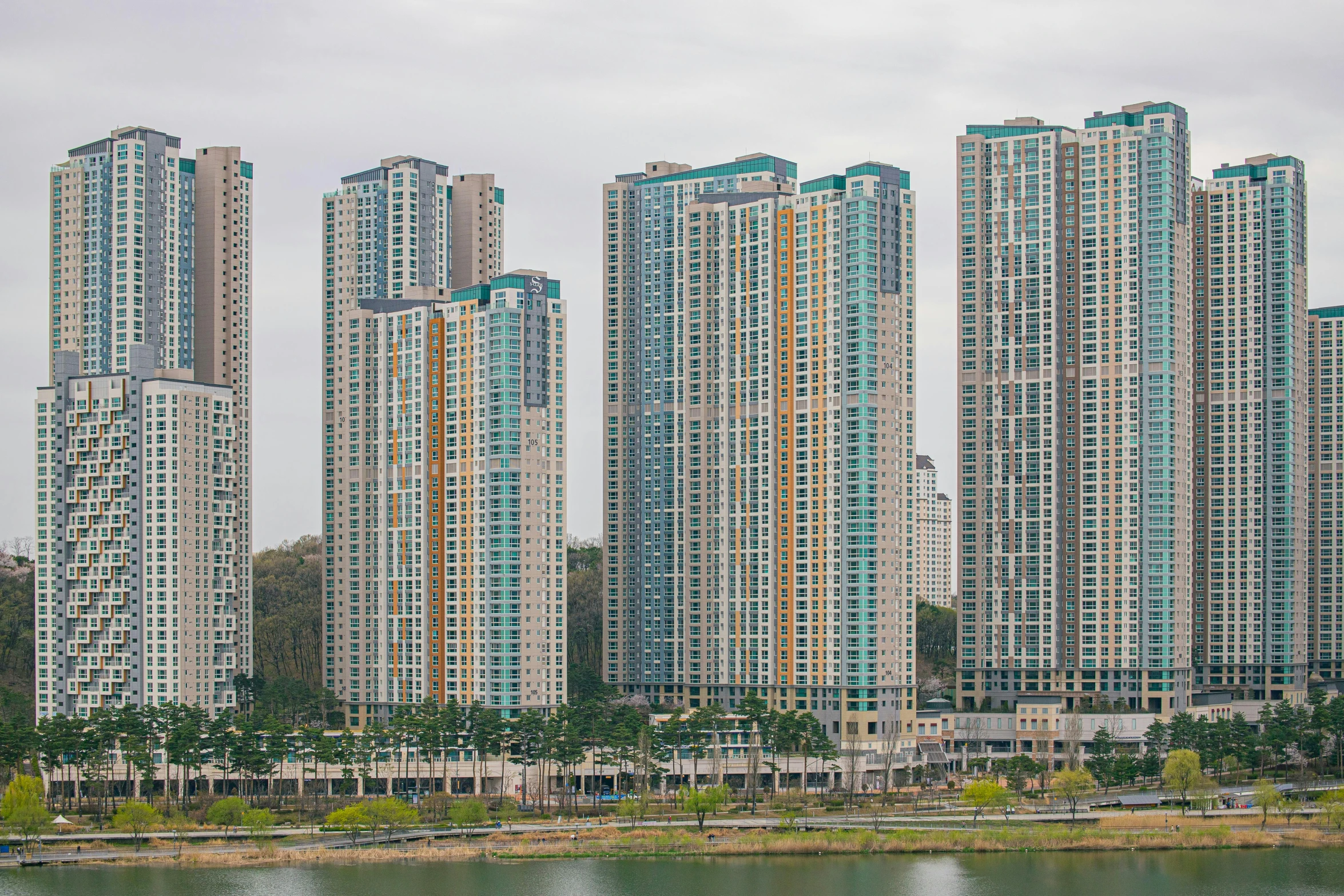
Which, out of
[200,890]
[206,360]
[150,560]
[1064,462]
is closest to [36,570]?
[150,560]

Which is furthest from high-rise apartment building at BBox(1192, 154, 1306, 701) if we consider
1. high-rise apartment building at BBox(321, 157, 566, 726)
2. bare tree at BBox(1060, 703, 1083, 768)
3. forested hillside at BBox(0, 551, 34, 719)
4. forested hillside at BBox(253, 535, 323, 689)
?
forested hillside at BBox(0, 551, 34, 719)

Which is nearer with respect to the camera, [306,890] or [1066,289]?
[306,890]

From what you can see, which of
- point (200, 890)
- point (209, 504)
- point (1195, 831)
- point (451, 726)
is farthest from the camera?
point (209, 504)

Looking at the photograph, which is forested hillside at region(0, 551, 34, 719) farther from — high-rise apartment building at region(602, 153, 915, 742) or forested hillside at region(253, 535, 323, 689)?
high-rise apartment building at region(602, 153, 915, 742)

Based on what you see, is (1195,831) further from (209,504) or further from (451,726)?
(209,504)

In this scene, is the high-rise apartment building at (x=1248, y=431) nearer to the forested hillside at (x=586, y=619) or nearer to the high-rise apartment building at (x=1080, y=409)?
the high-rise apartment building at (x=1080, y=409)

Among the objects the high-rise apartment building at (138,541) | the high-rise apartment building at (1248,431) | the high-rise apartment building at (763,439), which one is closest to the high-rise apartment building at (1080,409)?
the high-rise apartment building at (1248,431)
